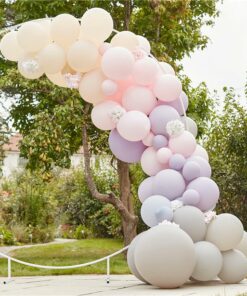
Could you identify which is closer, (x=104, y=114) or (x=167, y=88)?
(x=167, y=88)

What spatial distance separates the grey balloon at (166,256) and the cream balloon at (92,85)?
1886 mm

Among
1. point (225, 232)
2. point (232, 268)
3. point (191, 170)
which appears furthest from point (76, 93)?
point (232, 268)

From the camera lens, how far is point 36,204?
18922 millimetres

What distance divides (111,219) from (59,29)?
1109 centimetres

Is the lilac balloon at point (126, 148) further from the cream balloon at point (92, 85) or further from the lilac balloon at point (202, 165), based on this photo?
the lilac balloon at point (202, 165)

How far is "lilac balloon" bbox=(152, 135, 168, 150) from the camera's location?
307 inches

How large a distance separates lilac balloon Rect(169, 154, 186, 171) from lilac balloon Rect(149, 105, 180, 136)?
34 cm

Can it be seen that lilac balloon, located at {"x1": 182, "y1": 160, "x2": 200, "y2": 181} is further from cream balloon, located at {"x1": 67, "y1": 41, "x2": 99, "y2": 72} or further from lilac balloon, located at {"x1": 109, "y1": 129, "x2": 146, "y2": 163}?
cream balloon, located at {"x1": 67, "y1": 41, "x2": 99, "y2": 72}

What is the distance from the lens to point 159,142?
7789 mm

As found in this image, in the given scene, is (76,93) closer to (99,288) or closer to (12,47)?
(12,47)

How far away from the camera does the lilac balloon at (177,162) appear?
7664mm

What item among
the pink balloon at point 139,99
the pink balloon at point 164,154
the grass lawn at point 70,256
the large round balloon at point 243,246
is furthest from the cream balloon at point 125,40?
the grass lawn at point 70,256

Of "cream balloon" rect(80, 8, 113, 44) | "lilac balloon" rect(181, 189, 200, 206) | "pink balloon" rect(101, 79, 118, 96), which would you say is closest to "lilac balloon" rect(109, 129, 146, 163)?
"pink balloon" rect(101, 79, 118, 96)

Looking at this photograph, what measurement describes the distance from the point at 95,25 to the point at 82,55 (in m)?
0.40
